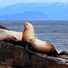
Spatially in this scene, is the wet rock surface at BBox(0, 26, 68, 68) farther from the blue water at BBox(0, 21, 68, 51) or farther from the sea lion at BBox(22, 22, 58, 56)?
the blue water at BBox(0, 21, 68, 51)

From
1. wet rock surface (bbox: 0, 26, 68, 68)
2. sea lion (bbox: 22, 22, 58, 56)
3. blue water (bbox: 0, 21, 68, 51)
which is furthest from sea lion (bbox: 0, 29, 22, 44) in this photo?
blue water (bbox: 0, 21, 68, 51)

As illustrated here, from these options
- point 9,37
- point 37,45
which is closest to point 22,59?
point 37,45

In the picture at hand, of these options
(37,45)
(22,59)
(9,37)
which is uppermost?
(9,37)

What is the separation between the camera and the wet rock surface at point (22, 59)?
9391 mm

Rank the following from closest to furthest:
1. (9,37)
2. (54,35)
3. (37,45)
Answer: (37,45)
(9,37)
(54,35)

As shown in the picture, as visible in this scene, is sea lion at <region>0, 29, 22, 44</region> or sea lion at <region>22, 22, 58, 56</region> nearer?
sea lion at <region>22, 22, 58, 56</region>

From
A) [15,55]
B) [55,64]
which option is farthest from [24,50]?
[55,64]

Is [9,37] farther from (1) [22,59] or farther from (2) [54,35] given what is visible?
(2) [54,35]

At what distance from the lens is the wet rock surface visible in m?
9.39

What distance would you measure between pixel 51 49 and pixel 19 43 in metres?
1.10

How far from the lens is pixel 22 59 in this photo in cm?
950

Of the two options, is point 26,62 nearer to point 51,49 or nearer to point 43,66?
point 43,66

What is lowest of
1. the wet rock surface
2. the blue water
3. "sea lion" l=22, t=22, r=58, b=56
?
the blue water

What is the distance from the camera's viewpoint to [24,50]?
31.1 ft
